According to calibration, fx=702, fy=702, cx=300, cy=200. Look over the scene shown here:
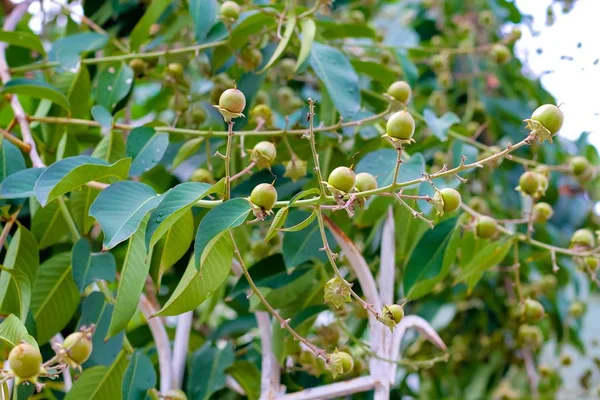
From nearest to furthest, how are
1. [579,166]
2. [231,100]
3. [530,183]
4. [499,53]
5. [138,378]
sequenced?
[231,100], [138,378], [530,183], [579,166], [499,53]

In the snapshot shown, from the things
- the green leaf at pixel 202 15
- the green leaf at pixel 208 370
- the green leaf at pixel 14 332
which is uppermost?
the green leaf at pixel 202 15

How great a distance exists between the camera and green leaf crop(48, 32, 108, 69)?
A: 85cm

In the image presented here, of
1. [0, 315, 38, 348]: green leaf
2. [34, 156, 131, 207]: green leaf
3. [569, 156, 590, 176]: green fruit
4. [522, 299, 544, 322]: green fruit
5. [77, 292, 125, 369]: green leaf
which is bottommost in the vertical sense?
[522, 299, 544, 322]: green fruit

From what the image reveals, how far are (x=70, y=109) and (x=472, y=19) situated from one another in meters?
1.02

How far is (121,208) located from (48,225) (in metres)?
0.24

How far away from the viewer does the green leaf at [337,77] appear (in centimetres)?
76

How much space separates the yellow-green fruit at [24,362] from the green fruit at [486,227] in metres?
0.50

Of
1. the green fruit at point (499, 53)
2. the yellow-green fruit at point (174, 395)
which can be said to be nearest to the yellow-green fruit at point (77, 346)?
the yellow-green fruit at point (174, 395)

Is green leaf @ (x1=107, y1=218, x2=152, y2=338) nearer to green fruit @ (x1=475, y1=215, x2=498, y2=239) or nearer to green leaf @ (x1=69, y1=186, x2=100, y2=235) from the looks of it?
green leaf @ (x1=69, y1=186, x2=100, y2=235)

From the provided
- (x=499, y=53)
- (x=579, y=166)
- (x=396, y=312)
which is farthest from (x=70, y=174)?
(x=499, y=53)

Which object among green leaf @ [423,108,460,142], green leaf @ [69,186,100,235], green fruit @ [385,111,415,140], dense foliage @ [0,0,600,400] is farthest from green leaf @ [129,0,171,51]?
green fruit @ [385,111,415,140]

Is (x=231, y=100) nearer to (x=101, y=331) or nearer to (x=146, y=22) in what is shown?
(x=101, y=331)

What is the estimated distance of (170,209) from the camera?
506 millimetres

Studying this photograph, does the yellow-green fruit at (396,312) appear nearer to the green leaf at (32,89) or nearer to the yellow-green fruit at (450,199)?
the yellow-green fruit at (450,199)
